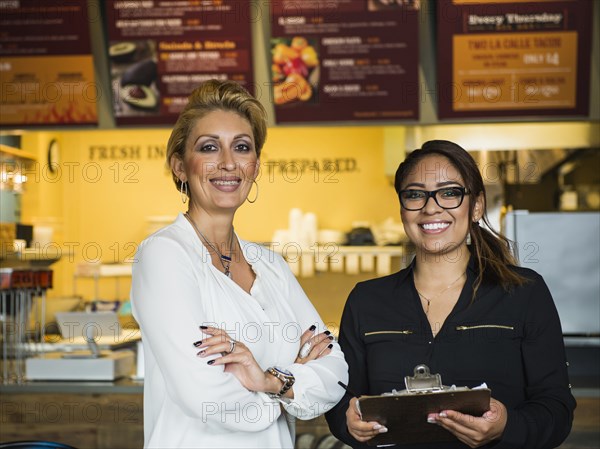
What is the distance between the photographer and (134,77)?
11.8 feet

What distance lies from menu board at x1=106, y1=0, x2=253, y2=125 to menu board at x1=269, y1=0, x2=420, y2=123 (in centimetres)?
17

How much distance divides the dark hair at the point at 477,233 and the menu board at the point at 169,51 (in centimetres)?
197

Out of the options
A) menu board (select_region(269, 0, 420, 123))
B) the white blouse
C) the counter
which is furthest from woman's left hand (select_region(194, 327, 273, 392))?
menu board (select_region(269, 0, 420, 123))

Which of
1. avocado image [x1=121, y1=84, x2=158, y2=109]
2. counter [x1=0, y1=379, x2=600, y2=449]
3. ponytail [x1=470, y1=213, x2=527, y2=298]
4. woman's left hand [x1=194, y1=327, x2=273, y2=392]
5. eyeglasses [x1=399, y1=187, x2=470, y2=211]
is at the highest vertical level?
avocado image [x1=121, y1=84, x2=158, y2=109]

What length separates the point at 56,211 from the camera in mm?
5059

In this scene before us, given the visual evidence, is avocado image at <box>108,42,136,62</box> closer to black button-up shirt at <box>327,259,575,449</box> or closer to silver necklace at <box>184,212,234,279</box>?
silver necklace at <box>184,212,234,279</box>

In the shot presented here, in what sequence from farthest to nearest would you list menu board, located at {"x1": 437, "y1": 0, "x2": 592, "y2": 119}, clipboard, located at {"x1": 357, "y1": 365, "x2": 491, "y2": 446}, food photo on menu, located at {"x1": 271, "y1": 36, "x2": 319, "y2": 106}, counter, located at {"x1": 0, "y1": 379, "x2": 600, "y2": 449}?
food photo on menu, located at {"x1": 271, "y1": 36, "x2": 319, "y2": 106} < menu board, located at {"x1": 437, "y1": 0, "x2": 592, "y2": 119} < counter, located at {"x1": 0, "y1": 379, "x2": 600, "y2": 449} < clipboard, located at {"x1": 357, "y1": 365, "x2": 491, "y2": 446}

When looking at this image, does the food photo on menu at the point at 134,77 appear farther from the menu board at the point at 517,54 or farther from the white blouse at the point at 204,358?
the white blouse at the point at 204,358

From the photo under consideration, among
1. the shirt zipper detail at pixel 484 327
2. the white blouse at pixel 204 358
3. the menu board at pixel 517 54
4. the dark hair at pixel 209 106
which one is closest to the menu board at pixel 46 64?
the menu board at pixel 517 54

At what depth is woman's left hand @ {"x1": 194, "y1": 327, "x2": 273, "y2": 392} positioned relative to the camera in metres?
1.45

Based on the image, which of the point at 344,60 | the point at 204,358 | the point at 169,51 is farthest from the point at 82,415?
the point at 344,60

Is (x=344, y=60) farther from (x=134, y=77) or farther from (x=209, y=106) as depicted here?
(x=209, y=106)

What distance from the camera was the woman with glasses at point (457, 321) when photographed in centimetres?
160

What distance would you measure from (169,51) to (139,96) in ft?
0.79
